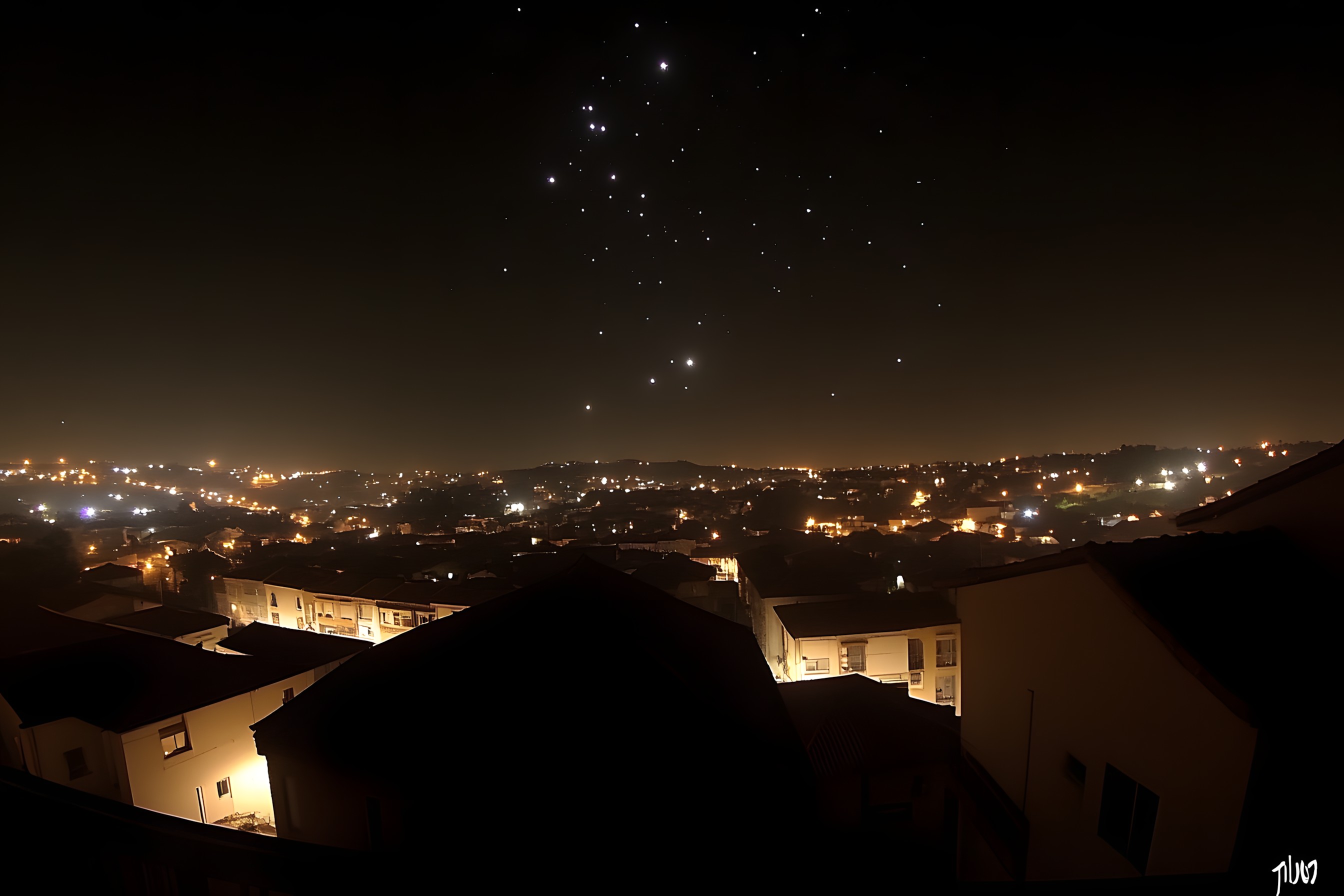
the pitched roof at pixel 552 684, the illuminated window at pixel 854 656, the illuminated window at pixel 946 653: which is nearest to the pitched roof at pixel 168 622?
the pitched roof at pixel 552 684

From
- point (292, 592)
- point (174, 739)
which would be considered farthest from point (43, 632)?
point (174, 739)

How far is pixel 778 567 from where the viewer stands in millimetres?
25078

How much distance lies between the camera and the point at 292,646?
49.1 feet

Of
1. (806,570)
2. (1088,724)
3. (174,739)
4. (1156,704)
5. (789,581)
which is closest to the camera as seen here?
(1156,704)

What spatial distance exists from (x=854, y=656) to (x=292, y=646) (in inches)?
635

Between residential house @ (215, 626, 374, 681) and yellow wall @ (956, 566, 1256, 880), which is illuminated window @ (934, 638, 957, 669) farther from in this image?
residential house @ (215, 626, 374, 681)

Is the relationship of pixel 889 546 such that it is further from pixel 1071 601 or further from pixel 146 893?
pixel 146 893

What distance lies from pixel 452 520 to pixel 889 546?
4674 cm

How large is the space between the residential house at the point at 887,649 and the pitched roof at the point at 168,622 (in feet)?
62.1

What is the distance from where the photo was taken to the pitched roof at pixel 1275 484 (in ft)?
12.3

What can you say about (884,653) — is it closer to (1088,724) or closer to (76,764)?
(1088,724)

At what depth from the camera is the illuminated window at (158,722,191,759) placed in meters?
10.3

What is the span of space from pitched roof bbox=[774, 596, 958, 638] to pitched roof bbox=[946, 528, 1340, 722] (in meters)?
12.4

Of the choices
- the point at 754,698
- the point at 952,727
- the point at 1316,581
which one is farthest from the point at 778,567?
the point at 1316,581
